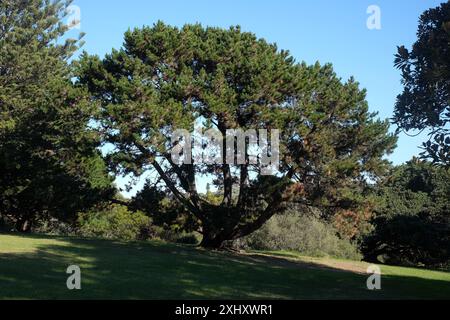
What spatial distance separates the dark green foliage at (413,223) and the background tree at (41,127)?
70.0ft

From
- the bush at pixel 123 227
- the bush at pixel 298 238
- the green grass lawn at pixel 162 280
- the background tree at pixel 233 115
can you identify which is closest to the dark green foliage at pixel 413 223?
the bush at pixel 298 238

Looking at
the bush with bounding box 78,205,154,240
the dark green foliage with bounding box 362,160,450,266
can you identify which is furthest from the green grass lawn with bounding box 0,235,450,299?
the bush with bounding box 78,205,154,240

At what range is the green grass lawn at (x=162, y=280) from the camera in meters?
10.4

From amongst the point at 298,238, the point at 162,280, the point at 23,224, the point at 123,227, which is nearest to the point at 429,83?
the point at 162,280

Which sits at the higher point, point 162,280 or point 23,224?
point 23,224

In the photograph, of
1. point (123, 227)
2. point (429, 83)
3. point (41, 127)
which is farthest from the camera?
point (123, 227)

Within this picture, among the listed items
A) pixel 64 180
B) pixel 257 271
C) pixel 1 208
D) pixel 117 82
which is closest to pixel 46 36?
pixel 1 208

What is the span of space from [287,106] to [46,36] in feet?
88.9

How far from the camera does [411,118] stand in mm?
8711

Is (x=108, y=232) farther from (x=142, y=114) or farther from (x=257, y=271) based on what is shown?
(x=257, y=271)

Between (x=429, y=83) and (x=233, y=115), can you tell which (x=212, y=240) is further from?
(x=429, y=83)

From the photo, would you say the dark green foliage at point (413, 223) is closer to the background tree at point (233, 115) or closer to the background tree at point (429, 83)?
the background tree at point (233, 115)

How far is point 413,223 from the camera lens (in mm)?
38938

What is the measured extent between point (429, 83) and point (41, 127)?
25.9 meters
